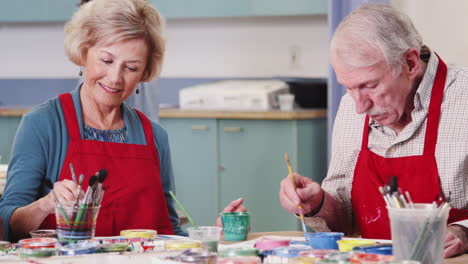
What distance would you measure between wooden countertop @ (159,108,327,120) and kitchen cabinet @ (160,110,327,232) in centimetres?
4

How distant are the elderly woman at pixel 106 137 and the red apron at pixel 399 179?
14.3 inches

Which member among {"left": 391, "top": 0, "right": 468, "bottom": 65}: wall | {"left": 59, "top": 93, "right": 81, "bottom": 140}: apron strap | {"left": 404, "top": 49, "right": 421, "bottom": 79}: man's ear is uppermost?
{"left": 391, "top": 0, "right": 468, "bottom": 65}: wall

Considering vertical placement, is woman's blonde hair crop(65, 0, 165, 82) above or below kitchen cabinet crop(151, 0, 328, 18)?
below

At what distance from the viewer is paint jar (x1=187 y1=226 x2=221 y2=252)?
1.67 metres

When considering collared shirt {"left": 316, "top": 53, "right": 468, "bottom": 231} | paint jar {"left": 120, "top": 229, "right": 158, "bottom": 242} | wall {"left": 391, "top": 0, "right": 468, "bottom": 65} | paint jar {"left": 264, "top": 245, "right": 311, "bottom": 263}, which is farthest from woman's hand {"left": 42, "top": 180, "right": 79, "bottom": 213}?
wall {"left": 391, "top": 0, "right": 468, "bottom": 65}

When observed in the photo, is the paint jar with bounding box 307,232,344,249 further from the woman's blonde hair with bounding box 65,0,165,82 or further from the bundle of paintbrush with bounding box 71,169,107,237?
the woman's blonde hair with bounding box 65,0,165,82

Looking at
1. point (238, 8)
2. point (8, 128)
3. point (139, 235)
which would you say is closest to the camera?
point (139, 235)

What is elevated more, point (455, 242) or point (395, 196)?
point (395, 196)

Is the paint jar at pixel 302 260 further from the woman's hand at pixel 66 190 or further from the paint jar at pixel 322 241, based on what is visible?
the woman's hand at pixel 66 190

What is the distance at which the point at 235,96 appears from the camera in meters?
4.73

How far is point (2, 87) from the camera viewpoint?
5770mm

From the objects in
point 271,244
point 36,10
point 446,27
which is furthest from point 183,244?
point 36,10

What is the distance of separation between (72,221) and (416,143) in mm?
999

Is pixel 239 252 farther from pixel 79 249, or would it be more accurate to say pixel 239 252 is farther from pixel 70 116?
pixel 70 116
